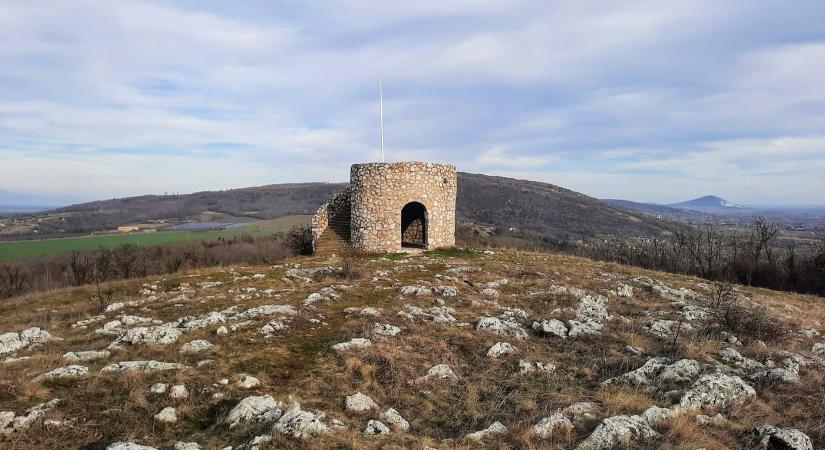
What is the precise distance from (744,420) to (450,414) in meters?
4.06

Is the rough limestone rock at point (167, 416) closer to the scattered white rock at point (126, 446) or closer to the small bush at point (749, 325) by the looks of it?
the scattered white rock at point (126, 446)

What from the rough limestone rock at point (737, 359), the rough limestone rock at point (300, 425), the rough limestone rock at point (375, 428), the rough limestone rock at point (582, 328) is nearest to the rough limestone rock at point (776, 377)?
the rough limestone rock at point (737, 359)

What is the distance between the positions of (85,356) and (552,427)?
27.1 ft

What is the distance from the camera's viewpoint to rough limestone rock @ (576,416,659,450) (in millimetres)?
5570

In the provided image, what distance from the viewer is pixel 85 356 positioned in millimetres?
8406

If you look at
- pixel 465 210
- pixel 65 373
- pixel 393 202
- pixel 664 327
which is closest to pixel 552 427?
pixel 664 327

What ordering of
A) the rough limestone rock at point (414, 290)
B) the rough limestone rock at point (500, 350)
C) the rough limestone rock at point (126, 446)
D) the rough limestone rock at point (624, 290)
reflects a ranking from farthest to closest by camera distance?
the rough limestone rock at point (624, 290) < the rough limestone rock at point (414, 290) < the rough limestone rock at point (500, 350) < the rough limestone rock at point (126, 446)

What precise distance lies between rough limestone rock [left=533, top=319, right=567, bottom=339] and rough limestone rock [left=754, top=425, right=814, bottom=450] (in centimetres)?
470

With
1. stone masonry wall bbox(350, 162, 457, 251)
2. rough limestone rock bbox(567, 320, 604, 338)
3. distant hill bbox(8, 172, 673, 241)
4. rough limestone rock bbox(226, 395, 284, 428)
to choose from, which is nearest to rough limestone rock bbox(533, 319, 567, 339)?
rough limestone rock bbox(567, 320, 604, 338)

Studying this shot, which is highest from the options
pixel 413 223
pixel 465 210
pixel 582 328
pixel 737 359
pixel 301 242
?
pixel 465 210

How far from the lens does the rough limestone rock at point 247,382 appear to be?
7262 mm

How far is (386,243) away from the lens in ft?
73.2

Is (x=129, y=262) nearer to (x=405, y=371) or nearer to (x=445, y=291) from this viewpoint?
(x=445, y=291)

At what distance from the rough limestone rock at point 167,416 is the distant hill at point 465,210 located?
75731mm
